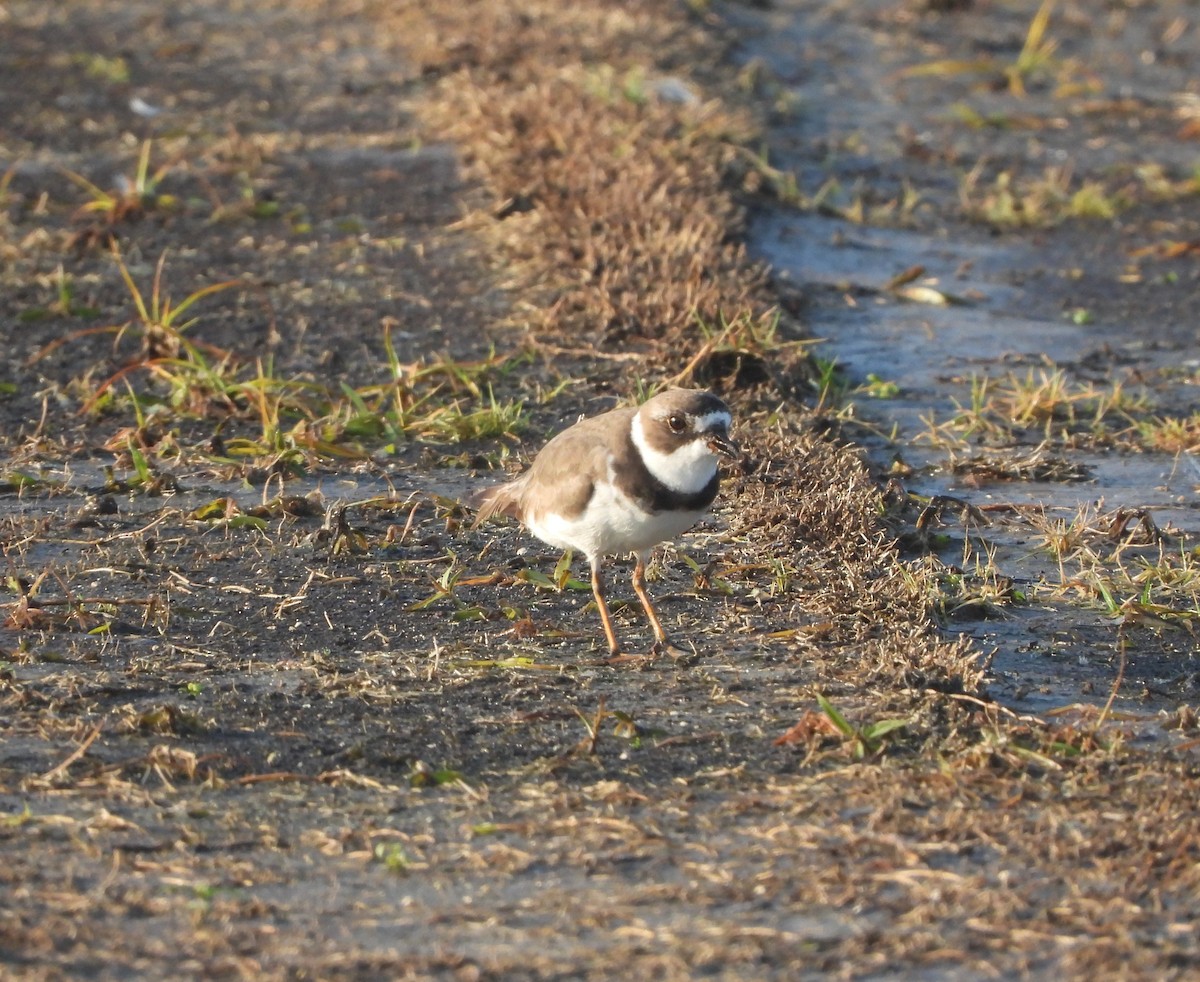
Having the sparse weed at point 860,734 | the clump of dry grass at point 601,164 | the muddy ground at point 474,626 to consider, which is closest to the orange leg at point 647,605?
the muddy ground at point 474,626

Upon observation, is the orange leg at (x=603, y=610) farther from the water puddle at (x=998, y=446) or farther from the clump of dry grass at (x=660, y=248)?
the water puddle at (x=998, y=446)

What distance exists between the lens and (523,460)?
6746mm

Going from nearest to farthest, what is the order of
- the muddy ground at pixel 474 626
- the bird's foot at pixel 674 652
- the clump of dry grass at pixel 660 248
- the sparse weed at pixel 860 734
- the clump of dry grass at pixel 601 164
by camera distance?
the muddy ground at pixel 474 626 < the sparse weed at pixel 860 734 < the bird's foot at pixel 674 652 < the clump of dry grass at pixel 660 248 < the clump of dry grass at pixel 601 164

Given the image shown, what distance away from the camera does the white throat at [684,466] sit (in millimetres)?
5160

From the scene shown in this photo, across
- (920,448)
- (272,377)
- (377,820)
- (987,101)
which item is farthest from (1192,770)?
(987,101)

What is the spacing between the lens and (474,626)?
18.2 feet

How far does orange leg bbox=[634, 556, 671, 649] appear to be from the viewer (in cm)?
541

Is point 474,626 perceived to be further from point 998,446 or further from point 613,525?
point 998,446

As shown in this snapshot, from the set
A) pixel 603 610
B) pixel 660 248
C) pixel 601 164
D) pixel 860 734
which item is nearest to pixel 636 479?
pixel 603 610

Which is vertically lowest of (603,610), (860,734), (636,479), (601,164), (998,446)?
(998,446)

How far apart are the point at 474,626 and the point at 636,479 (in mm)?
782

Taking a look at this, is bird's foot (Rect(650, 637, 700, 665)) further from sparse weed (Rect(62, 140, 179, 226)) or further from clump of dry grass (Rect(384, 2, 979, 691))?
sparse weed (Rect(62, 140, 179, 226))

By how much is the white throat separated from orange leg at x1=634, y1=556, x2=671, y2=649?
47 cm

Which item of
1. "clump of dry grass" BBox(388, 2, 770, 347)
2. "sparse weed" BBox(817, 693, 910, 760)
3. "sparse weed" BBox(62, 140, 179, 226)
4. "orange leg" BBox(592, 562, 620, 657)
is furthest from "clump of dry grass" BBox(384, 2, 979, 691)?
"sparse weed" BBox(62, 140, 179, 226)
